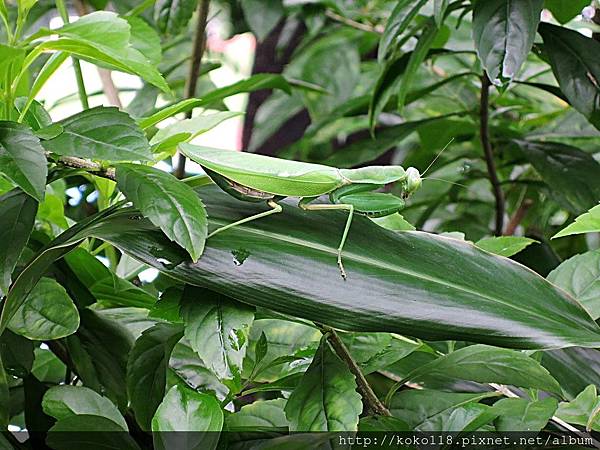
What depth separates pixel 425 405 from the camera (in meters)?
0.42

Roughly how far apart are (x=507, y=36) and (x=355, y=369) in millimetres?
311

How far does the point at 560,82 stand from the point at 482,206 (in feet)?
1.51

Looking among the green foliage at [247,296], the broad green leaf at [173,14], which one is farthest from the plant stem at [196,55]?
the green foliage at [247,296]

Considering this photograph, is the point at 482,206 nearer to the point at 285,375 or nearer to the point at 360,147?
the point at 360,147

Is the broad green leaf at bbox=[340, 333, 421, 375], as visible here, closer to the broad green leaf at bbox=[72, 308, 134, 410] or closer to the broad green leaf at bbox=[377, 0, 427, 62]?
the broad green leaf at bbox=[72, 308, 134, 410]

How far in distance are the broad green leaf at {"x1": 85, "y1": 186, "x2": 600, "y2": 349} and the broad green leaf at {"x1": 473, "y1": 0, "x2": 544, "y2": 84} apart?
239 millimetres

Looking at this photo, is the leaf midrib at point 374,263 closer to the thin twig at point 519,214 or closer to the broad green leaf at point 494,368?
the broad green leaf at point 494,368

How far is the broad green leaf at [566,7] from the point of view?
0.62 meters

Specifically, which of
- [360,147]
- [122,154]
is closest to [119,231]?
[122,154]

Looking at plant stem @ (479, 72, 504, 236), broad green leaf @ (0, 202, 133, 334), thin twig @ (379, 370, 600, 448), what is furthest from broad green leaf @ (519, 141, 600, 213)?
broad green leaf @ (0, 202, 133, 334)

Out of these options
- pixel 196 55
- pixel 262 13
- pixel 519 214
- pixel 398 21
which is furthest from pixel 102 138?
pixel 519 214

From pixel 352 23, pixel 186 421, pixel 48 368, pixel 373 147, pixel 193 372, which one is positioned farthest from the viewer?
pixel 352 23

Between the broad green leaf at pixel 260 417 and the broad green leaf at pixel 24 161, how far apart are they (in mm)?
153

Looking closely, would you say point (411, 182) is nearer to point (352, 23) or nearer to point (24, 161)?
point (24, 161)
